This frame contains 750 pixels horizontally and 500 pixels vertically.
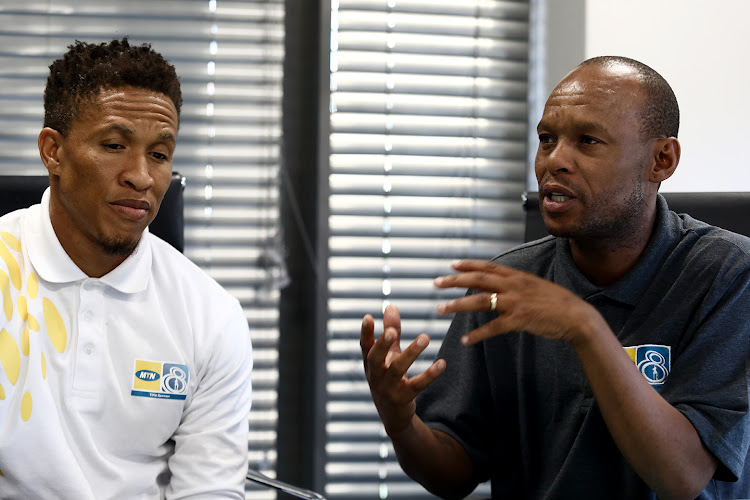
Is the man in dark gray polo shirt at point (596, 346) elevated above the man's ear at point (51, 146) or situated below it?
below

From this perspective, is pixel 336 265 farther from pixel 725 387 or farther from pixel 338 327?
pixel 725 387

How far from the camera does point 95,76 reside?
148cm

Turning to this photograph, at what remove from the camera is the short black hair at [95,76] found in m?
1.48

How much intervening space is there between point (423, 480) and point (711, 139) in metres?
1.54

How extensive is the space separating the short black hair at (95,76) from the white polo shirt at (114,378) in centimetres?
17

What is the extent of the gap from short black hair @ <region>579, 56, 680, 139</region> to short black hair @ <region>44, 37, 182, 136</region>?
2.73 ft

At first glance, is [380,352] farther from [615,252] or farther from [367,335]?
[615,252]

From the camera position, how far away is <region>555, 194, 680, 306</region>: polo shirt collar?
1443 millimetres

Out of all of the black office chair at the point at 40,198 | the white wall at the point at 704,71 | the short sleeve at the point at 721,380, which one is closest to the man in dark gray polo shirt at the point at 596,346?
the short sleeve at the point at 721,380

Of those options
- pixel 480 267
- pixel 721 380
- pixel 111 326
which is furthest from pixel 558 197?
pixel 111 326

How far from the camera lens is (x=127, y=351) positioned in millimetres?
1413

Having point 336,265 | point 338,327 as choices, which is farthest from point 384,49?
point 338,327

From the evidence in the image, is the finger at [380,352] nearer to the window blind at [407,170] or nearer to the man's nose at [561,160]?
the man's nose at [561,160]

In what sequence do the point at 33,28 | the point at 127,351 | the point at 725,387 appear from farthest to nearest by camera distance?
the point at 33,28 < the point at 127,351 < the point at 725,387
